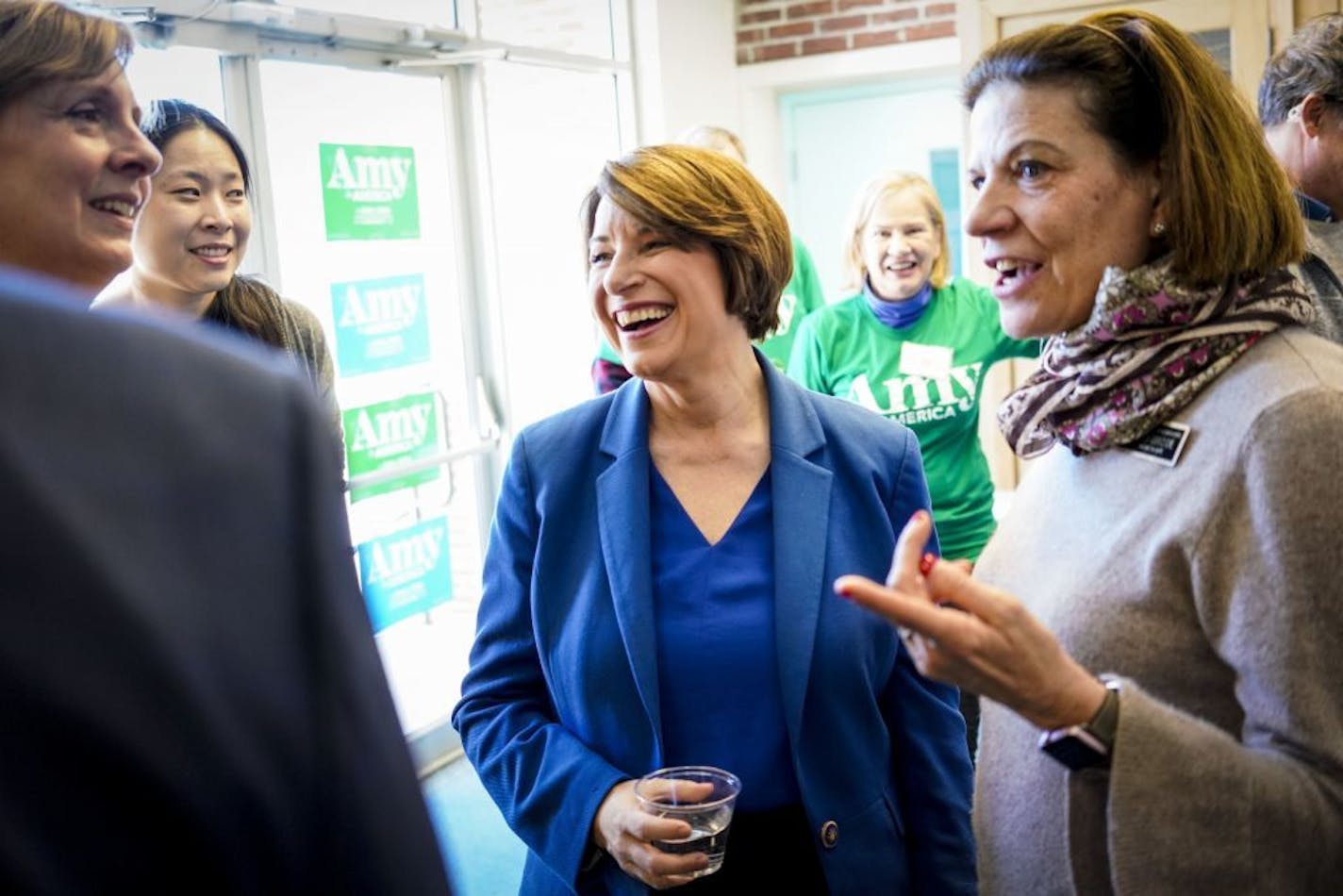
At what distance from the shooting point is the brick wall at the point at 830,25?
20.1 feet

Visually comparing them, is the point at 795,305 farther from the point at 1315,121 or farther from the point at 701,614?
the point at 701,614

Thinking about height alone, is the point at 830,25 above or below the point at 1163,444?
above

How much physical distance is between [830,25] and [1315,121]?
433 cm

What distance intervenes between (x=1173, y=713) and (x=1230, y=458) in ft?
0.80

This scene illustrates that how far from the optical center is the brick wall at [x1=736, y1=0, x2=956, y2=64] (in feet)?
20.1

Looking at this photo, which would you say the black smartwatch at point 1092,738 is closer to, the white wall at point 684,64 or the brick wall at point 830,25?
the white wall at point 684,64

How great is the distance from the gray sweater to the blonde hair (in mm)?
2912

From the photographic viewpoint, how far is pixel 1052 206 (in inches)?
54.6

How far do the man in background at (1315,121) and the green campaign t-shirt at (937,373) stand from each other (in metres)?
1.10

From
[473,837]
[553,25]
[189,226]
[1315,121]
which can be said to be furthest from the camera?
[553,25]

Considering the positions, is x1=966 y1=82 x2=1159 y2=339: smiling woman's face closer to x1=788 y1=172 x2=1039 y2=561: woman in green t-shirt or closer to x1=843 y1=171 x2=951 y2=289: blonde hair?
x1=788 y1=172 x2=1039 y2=561: woman in green t-shirt

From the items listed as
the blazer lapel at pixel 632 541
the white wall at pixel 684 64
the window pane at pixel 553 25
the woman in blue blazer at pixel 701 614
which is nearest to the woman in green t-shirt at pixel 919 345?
the woman in blue blazer at pixel 701 614

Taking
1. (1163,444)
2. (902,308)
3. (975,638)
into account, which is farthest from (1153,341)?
(902,308)

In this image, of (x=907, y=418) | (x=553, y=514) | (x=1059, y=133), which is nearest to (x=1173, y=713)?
(x=1059, y=133)
